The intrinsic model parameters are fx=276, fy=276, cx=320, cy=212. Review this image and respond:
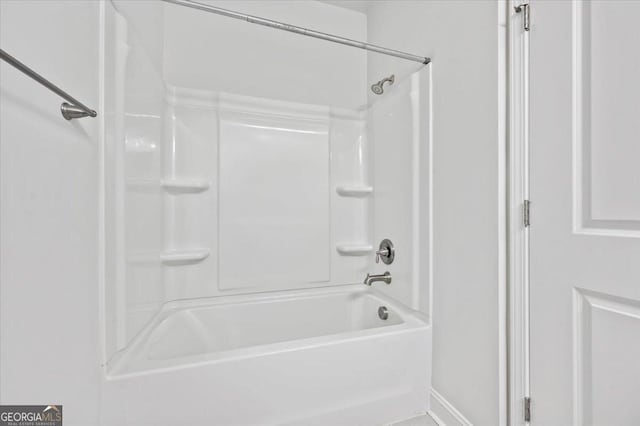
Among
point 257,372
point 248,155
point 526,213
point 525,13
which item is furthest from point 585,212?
point 248,155

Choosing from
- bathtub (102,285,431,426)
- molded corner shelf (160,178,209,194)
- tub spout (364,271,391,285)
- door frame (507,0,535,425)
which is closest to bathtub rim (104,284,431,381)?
bathtub (102,285,431,426)

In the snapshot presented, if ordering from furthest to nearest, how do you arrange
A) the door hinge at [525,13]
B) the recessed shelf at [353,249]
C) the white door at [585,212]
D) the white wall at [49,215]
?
1. the recessed shelf at [353,249]
2. the door hinge at [525,13]
3. the white door at [585,212]
4. the white wall at [49,215]

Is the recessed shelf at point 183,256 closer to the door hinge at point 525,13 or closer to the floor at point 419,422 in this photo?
the floor at point 419,422

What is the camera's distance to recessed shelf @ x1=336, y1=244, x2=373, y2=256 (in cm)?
193

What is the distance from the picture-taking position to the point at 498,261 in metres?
1.00

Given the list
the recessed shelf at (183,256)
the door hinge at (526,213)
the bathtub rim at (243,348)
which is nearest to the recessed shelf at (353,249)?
the bathtub rim at (243,348)

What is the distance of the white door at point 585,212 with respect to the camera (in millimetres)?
701

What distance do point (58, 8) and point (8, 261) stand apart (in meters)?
0.64

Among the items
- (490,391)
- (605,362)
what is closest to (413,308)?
(490,391)

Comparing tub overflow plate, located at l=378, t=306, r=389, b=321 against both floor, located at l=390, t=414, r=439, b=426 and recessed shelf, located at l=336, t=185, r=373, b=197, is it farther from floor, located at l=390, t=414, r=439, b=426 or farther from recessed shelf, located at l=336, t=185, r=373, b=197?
recessed shelf, located at l=336, t=185, r=373, b=197

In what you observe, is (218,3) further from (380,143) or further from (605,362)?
(605,362)

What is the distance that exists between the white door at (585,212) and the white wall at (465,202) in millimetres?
130

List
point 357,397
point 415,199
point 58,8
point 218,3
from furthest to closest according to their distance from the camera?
point 218,3 → point 415,199 → point 357,397 → point 58,8

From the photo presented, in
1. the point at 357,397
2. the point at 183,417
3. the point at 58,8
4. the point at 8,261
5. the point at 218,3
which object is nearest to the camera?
the point at 8,261
